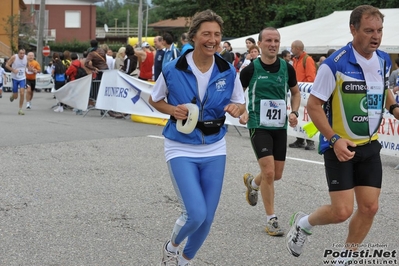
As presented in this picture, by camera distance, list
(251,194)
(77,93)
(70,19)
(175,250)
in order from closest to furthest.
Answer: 1. (175,250)
2. (251,194)
3. (77,93)
4. (70,19)

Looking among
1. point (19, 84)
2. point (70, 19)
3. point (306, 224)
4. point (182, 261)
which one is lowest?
point (70, 19)

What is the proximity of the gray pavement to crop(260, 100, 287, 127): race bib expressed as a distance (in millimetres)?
1045

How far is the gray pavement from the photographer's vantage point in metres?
5.88

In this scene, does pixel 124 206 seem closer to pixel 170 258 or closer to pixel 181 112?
pixel 170 258

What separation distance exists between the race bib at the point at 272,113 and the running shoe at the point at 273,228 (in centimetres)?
94

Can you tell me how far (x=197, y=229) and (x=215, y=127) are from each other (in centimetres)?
74

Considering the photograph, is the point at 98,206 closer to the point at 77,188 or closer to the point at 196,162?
the point at 77,188

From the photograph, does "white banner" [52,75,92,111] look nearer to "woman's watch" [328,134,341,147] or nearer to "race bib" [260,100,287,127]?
"race bib" [260,100,287,127]

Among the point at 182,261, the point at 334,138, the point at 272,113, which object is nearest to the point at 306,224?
the point at 334,138

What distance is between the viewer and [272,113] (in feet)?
22.4

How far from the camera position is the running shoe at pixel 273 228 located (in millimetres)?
6559

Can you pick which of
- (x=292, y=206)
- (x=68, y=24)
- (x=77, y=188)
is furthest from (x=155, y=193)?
(x=68, y=24)

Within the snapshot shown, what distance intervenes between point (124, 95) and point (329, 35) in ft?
34.8

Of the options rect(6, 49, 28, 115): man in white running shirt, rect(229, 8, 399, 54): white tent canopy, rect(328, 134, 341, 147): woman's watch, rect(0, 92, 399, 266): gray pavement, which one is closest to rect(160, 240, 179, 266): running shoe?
rect(0, 92, 399, 266): gray pavement
